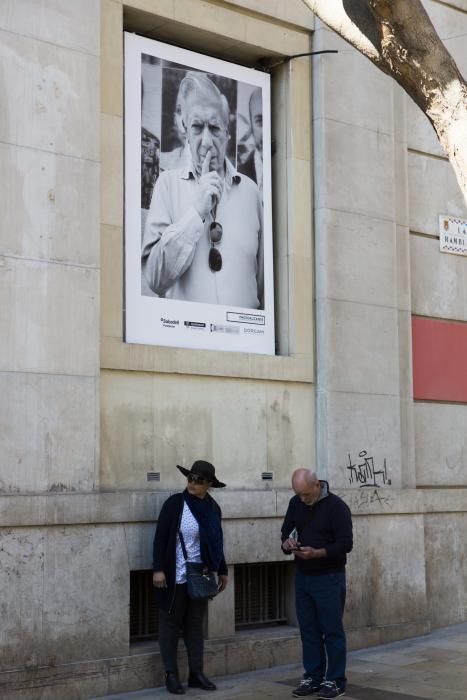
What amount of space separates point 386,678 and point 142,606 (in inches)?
84.6

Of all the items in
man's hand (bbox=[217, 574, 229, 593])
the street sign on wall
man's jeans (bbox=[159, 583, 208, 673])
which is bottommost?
man's jeans (bbox=[159, 583, 208, 673])

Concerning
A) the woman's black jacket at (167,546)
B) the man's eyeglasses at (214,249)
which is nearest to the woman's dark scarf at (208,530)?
the woman's black jacket at (167,546)

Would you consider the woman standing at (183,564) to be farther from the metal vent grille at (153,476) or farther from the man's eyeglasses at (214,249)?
the man's eyeglasses at (214,249)

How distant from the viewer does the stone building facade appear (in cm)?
834

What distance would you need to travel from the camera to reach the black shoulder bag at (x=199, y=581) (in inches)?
329

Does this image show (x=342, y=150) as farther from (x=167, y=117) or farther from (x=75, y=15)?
(x=75, y=15)

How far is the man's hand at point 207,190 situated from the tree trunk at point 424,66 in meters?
3.69

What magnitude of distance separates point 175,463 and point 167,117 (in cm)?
318

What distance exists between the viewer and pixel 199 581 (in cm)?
839

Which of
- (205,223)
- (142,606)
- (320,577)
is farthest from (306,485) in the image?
(205,223)

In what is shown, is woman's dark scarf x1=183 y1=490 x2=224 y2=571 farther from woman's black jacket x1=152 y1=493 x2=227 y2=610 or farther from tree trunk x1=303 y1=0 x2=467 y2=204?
tree trunk x1=303 y1=0 x2=467 y2=204

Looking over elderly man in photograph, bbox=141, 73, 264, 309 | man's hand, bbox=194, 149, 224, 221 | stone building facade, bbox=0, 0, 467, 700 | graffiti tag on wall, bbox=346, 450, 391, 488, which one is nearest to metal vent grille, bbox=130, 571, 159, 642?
stone building facade, bbox=0, 0, 467, 700

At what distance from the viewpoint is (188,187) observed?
392 inches

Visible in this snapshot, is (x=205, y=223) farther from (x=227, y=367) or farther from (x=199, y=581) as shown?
(x=199, y=581)
